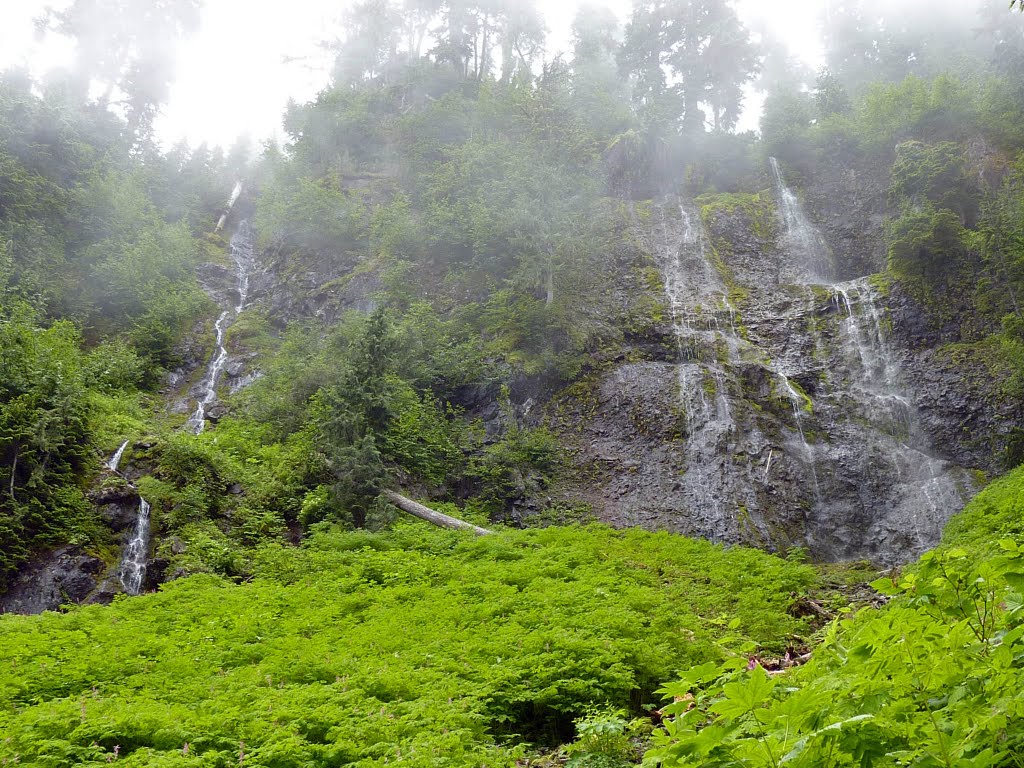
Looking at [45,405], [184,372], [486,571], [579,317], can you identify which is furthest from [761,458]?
[184,372]

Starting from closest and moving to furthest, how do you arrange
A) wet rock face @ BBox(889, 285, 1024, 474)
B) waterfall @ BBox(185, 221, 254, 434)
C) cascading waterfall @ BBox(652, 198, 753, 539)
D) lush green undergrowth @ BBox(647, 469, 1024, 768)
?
lush green undergrowth @ BBox(647, 469, 1024, 768), wet rock face @ BBox(889, 285, 1024, 474), cascading waterfall @ BBox(652, 198, 753, 539), waterfall @ BBox(185, 221, 254, 434)

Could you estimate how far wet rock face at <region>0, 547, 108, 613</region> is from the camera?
11.2m

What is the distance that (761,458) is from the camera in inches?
637

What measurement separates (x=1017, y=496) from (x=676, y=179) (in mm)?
21743

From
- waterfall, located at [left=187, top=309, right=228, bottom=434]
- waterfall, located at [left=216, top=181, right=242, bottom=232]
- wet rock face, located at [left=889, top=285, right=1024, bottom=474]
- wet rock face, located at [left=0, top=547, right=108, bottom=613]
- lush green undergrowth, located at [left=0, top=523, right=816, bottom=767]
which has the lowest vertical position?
lush green undergrowth, located at [left=0, top=523, right=816, bottom=767]

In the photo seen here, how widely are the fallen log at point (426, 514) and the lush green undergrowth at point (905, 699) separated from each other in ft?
38.2

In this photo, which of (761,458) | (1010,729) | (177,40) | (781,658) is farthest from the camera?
(177,40)

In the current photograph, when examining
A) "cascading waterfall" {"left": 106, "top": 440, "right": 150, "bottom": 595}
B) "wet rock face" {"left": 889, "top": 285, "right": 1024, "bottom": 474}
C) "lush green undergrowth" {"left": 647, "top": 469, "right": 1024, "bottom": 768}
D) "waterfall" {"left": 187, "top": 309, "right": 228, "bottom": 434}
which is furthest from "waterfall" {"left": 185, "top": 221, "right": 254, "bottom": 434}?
"wet rock face" {"left": 889, "top": 285, "right": 1024, "bottom": 474}

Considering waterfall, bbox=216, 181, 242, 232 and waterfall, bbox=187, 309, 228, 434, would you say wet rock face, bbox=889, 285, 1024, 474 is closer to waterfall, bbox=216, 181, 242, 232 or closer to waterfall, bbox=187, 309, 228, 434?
waterfall, bbox=187, 309, 228, 434

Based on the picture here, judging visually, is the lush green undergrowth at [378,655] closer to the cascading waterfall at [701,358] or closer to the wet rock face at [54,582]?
the wet rock face at [54,582]

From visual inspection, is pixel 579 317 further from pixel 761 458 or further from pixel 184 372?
pixel 184 372

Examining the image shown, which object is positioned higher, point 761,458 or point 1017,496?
point 761,458

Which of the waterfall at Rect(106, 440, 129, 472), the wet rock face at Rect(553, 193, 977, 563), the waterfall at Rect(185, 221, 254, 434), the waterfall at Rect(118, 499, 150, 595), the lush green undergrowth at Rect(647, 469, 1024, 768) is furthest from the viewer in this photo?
the waterfall at Rect(185, 221, 254, 434)

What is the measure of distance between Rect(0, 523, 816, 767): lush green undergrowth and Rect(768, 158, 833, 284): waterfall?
51.3ft
